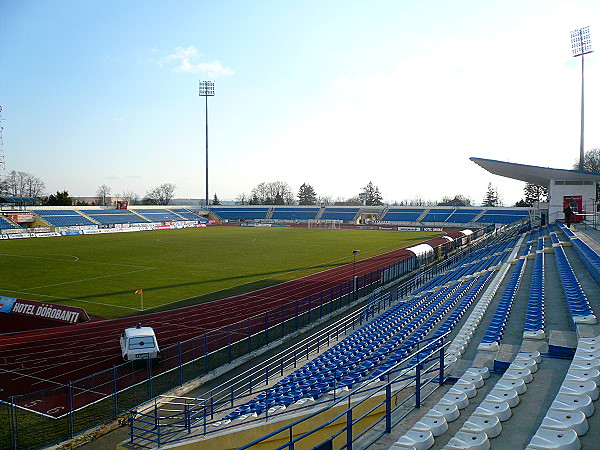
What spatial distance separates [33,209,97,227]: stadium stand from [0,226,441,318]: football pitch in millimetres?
12743

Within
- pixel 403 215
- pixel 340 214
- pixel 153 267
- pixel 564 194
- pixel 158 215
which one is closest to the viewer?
pixel 153 267

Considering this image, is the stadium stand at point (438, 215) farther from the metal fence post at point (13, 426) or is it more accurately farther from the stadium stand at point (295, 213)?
the metal fence post at point (13, 426)

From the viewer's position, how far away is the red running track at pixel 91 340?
50.4ft

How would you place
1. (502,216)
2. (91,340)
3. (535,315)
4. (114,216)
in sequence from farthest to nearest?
(502,216) < (114,216) < (91,340) < (535,315)

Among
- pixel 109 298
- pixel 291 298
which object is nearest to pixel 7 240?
pixel 109 298

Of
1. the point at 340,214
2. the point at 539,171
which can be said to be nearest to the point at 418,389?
the point at 539,171

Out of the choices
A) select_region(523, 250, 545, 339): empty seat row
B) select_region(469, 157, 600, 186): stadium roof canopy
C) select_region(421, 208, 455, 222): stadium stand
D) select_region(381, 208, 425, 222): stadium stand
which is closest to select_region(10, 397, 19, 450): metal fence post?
select_region(523, 250, 545, 339): empty seat row

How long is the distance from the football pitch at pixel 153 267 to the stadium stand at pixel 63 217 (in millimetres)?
12743

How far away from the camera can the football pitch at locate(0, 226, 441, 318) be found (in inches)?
1044

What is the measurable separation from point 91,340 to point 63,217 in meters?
63.4

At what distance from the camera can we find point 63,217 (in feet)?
243

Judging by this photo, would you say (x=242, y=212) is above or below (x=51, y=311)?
above

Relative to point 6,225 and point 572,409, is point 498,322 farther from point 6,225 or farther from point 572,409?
point 6,225

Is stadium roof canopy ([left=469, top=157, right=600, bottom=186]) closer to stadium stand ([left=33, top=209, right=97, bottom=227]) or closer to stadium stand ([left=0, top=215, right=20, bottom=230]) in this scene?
stadium stand ([left=33, top=209, right=97, bottom=227])
